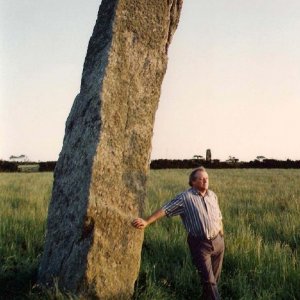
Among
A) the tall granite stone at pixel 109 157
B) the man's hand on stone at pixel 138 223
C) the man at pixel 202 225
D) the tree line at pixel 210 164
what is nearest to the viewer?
the tall granite stone at pixel 109 157

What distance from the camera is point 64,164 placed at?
3.92 metres

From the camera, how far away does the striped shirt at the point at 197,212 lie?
387cm

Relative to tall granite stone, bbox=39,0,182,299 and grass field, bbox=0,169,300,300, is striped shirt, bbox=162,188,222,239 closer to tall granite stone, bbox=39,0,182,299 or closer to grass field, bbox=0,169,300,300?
tall granite stone, bbox=39,0,182,299

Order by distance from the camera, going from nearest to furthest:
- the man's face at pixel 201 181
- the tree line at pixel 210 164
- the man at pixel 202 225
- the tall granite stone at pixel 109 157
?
1. the tall granite stone at pixel 109 157
2. the man at pixel 202 225
3. the man's face at pixel 201 181
4. the tree line at pixel 210 164

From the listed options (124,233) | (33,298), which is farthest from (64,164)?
(33,298)

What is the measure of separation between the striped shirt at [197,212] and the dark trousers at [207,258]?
57 millimetres

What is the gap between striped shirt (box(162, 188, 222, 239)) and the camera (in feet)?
12.7

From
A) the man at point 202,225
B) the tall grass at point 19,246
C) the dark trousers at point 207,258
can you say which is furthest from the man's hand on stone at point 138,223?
the tall grass at point 19,246

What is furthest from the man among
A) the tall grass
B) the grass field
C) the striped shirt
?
the tall grass

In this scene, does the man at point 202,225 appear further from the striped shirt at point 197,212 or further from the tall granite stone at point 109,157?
the tall granite stone at point 109,157

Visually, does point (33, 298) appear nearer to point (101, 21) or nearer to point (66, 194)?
point (66, 194)

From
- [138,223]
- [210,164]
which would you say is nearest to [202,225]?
[138,223]

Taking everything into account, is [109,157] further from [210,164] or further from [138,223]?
[210,164]

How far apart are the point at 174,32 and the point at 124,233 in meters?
1.85
